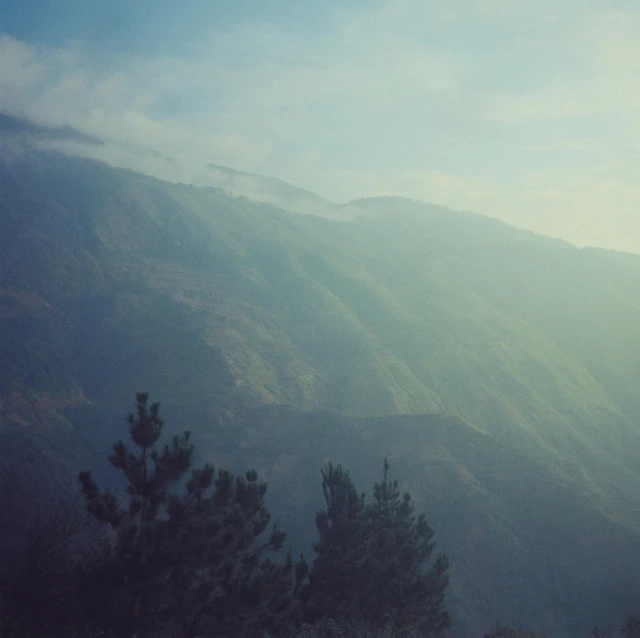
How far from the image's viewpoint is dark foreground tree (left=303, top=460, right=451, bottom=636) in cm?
2141

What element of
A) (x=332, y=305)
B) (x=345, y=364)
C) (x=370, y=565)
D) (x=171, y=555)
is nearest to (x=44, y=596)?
(x=171, y=555)

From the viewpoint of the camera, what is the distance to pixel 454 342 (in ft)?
314

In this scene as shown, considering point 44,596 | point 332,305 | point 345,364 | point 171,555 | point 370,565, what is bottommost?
point 44,596

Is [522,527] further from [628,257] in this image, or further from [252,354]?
[628,257]

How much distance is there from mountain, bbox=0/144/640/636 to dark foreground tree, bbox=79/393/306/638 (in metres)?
14.6

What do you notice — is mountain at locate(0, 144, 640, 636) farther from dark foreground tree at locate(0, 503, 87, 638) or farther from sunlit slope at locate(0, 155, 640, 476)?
dark foreground tree at locate(0, 503, 87, 638)

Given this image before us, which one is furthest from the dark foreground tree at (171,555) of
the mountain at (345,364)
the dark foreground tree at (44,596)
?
the mountain at (345,364)

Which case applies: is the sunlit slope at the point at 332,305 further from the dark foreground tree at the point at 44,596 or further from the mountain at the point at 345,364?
the dark foreground tree at the point at 44,596

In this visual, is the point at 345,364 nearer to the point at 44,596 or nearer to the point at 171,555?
the point at 171,555

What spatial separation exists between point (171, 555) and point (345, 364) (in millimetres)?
67148

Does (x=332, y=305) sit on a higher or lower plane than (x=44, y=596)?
higher

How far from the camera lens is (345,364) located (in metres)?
82.7

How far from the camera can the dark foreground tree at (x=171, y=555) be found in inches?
616

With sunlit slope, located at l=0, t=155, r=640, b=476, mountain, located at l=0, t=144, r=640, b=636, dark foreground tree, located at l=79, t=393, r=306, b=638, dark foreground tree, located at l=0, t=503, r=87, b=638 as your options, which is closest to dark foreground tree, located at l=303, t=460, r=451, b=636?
dark foreground tree, located at l=79, t=393, r=306, b=638
